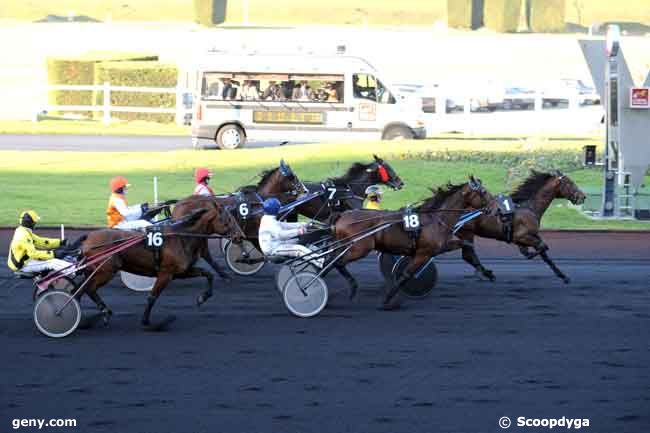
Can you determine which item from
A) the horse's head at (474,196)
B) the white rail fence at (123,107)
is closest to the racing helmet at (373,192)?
the horse's head at (474,196)

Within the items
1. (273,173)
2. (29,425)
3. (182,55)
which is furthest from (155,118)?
(29,425)

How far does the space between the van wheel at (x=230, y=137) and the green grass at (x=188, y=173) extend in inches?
94.5

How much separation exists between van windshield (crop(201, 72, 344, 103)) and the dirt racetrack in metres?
14.5

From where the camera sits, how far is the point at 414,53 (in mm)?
57562

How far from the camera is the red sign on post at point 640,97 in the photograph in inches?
774

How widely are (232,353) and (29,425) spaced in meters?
2.62

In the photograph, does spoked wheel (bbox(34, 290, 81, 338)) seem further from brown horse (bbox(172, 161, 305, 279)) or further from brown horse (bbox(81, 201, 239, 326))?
brown horse (bbox(172, 161, 305, 279))

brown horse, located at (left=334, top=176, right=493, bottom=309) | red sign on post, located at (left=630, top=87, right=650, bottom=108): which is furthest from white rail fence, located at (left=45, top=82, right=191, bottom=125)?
brown horse, located at (left=334, top=176, right=493, bottom=309)

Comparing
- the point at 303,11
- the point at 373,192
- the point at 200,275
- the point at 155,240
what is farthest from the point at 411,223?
the point at 303,11

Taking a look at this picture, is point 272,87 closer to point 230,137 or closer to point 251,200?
point 230,137

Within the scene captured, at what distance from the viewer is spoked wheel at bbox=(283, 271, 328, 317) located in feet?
41.6

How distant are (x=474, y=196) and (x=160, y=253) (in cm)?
363

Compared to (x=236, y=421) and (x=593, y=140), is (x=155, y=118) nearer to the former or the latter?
(x=593, y=140)

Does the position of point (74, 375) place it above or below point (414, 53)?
below
